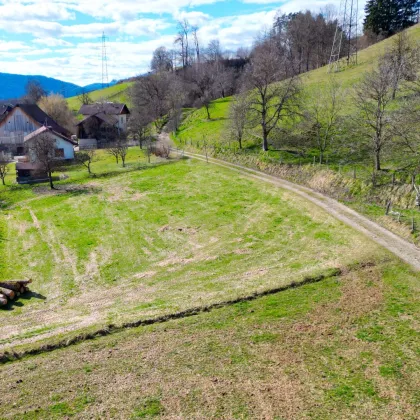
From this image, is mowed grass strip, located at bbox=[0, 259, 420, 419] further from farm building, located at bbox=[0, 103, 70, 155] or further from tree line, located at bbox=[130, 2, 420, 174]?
farm building, located at bbox=[0, 103, 70, 155]

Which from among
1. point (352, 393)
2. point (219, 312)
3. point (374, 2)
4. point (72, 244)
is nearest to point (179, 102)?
point (374, 2)

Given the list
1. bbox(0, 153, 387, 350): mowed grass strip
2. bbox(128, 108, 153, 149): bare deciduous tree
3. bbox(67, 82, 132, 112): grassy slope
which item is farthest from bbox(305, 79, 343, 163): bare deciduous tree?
bbox(67, 82, 132, 112): grassy slope

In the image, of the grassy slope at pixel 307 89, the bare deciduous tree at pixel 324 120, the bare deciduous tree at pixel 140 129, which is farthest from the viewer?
the bare deciduous tree at pixel 140 129

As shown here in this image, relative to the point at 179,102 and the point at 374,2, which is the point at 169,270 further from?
the point at 374,2

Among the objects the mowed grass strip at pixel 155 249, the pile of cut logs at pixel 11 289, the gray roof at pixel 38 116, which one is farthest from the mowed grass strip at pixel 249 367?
the gray roof at pixel 38 116

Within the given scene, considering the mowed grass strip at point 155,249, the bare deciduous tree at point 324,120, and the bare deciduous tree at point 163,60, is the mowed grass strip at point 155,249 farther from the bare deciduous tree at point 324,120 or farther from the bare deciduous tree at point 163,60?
the bare deciduous tree at point 163,60

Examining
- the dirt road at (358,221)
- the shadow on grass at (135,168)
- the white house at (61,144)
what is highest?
the white house at (61,144)
